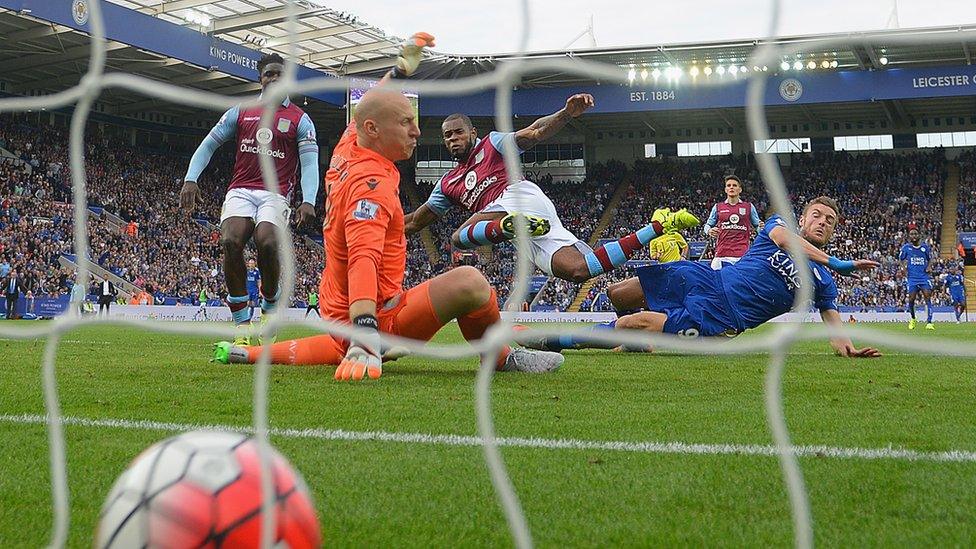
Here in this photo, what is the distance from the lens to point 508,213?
6137mm

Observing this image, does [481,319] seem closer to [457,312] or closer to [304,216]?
[457,312]

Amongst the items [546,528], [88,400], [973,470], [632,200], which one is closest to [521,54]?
[546,528]

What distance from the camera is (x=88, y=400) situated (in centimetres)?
363

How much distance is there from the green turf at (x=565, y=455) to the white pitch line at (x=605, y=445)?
0.07 meters

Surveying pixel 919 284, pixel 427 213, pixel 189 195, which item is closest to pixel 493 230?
pixel 427 213

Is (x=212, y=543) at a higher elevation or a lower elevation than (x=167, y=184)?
lower

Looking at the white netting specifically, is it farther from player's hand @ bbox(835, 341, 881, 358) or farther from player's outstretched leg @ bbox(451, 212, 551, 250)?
player's hand @ bbox(835, 341, 881, 358)

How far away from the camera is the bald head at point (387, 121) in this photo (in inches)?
174

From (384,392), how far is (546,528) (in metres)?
2.16

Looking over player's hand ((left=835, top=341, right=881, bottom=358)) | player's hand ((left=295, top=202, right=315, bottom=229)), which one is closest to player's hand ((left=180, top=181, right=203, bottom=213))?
player's hand ((left=295, top=202, right=315, bottom=229))

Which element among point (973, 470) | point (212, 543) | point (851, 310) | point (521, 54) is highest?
point (521, 54)

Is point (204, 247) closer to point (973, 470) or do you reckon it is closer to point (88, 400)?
point (88, 400)

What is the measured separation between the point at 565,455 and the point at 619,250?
3541mm

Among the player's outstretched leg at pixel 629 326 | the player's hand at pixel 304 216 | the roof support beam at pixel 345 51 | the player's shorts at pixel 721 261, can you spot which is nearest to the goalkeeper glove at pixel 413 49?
the player's hand at pixel 304 216
